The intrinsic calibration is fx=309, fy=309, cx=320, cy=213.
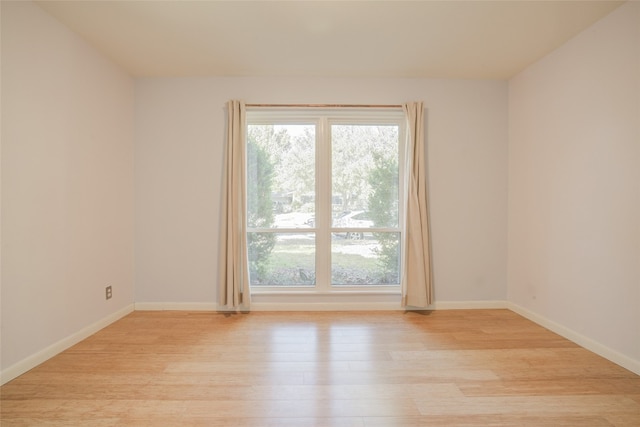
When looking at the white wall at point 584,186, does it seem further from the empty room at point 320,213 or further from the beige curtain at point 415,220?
the beige curtain at point 415,220

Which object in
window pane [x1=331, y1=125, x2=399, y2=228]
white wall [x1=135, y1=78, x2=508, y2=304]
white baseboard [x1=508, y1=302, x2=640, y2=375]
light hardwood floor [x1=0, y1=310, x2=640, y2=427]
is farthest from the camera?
window pane [x1=331, y1=125, x2=399, y2=228]

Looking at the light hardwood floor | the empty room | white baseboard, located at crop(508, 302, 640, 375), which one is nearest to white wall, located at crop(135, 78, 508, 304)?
the empty room

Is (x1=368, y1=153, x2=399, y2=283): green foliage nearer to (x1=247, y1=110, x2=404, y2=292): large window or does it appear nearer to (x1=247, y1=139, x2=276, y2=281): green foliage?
(x1=247, y1=110, x2=404, y2=292): large window

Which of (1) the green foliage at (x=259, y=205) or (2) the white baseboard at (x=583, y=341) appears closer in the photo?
(2) the white baseboard at (x=583, y=341)

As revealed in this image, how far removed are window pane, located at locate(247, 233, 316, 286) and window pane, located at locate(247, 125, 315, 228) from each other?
0.50 feet

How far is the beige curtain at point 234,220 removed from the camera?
3.32 m

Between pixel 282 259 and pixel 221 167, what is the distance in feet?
4.10

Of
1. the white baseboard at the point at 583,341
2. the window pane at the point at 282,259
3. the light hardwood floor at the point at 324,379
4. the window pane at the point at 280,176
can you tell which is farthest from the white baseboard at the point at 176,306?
the white baseboard at the point at 583,341

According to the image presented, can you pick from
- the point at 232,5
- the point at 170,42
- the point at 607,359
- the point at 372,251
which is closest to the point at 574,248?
the point at 607,359

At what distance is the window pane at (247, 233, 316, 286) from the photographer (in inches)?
141

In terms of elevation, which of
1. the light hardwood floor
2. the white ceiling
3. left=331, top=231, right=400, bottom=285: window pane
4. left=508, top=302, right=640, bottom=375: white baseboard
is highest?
the white ceiling

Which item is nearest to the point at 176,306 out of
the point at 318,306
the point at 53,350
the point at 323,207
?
the point at 53,350

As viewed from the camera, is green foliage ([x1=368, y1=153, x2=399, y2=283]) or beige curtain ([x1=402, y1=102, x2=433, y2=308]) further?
green foliage ([x1=368, y1=153, x2=399, y2=283])

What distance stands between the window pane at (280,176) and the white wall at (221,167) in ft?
1.13
